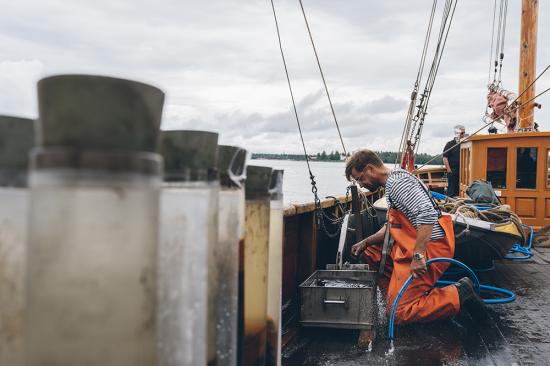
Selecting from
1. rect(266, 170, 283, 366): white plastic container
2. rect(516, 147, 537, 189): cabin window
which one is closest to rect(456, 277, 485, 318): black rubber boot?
rect(266, 170, 283, 366): white plastic container

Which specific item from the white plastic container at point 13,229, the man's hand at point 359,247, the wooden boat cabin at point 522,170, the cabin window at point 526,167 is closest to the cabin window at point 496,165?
the wooden boat cabin at point 522,170

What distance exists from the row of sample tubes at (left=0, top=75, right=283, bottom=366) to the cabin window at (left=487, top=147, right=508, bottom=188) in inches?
420

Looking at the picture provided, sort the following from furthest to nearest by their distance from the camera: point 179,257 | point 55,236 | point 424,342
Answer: point 424,342 → point 179,257 → point 55,236

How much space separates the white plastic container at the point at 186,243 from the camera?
4.35 feet

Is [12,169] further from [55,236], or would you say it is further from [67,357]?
[67,357]

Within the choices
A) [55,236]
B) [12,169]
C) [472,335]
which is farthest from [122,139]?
[472,335]

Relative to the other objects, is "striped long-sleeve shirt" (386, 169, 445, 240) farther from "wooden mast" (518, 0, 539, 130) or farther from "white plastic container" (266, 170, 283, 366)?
"wooden mast" (518, 0, 539, 130)

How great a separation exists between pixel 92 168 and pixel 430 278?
427 cm

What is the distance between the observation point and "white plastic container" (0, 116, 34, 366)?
4.04ft

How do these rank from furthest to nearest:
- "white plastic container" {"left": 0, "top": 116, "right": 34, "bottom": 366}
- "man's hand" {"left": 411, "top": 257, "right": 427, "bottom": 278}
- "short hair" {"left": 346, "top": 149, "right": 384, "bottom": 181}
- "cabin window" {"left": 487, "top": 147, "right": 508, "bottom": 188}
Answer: "cabin window" {"left": 487, "top": 147, "right": 508, "bottom": 188}
"short hair" {"left": 346, "top": 149, "right": 384, "bottom": 181}
"man's hand" {"left": 411, "top": 257, "right": 427, "bottom": 278}
"white plastic container" {"left": 0, "top": 116, "right": 34, "bottom": 366}

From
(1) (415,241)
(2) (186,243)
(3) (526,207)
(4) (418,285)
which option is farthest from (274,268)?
(3) (526,207)

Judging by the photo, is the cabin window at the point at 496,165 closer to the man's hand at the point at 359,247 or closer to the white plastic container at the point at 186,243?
the man's hand at the point at 359,247

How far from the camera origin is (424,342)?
14.1 ft

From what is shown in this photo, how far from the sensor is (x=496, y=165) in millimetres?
11148
